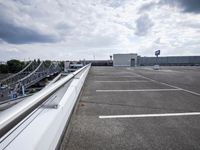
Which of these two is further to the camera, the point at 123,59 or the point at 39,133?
the point at 123,59

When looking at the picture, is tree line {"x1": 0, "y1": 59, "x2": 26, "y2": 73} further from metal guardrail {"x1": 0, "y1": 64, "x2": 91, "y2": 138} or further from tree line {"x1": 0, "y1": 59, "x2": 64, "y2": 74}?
metal guardrail {"x1": 0, "y1": 64, "x2": 91, "y2": 138}

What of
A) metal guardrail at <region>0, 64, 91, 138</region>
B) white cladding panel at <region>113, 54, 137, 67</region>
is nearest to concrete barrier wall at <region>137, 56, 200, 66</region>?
white cladding panel at <region>113, 54, 137, 67</region>

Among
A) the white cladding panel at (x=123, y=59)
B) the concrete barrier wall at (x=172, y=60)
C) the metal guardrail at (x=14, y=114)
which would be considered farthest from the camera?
the concrete barrier wall at (x=172, y=60)

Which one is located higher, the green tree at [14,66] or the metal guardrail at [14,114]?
the metal guardrail at [14,114]

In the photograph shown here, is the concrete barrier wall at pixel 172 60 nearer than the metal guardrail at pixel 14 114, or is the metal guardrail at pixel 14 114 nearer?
the metal guardrail at pixel 14 114

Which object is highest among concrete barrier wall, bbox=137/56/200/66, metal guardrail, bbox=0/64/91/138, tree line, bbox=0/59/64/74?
metal guardrail, bbox=0/64/91/138

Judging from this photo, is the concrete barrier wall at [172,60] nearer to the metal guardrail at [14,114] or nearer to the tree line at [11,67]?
the tree line at [11,67]

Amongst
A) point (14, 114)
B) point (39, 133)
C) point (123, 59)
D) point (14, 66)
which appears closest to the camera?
point (14, 114)

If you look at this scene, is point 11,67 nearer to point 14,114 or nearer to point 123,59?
point 123,59

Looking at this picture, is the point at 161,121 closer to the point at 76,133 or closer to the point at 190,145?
the point at 190,145

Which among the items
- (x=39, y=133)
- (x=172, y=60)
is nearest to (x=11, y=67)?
(x=172, y=60)

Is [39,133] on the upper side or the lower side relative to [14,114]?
lower

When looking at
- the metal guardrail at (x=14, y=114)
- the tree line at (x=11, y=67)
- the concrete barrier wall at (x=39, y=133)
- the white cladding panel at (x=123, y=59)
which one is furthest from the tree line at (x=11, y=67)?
the metal guardrail at (x=14, y=114)

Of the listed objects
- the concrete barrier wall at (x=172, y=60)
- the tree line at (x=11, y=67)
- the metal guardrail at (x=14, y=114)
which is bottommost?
the tree line at (x=11, y=67)
